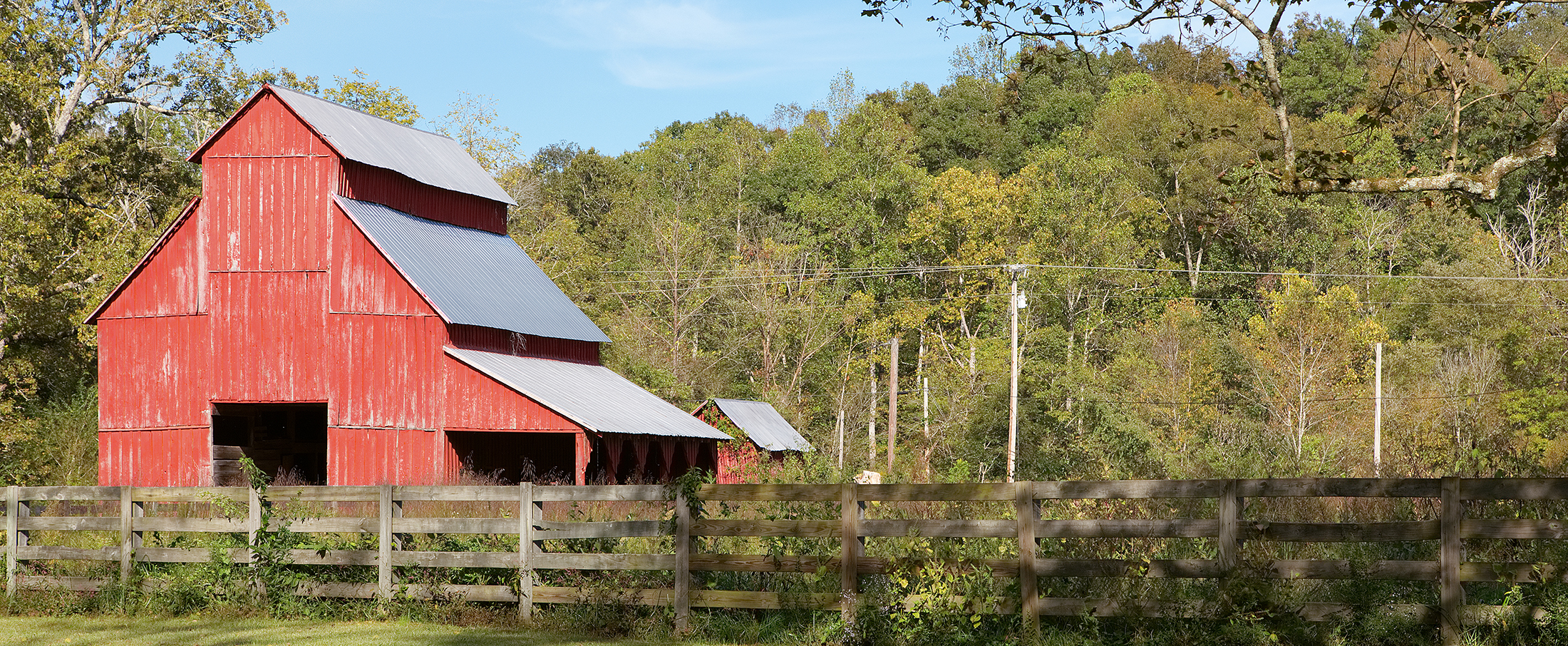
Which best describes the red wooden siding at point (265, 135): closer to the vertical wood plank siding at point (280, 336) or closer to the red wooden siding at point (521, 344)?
the vertical wood plank siding at point (280, 336)

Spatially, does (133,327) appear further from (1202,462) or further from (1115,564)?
(1115,564)

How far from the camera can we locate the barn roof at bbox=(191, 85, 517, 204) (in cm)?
3038

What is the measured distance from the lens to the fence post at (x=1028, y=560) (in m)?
10.5

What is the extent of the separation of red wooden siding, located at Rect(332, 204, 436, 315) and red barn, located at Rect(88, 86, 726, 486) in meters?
0.03

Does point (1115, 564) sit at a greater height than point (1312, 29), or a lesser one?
lesser

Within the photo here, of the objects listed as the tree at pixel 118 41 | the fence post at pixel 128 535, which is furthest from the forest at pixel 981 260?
the fence post at pixel 128 535

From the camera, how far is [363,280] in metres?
29.4

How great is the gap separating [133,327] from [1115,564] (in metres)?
26.3

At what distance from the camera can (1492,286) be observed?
56844mm

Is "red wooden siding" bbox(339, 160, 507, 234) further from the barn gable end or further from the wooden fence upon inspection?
the wooden fence

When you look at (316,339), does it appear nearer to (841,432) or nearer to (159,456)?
(159,456)

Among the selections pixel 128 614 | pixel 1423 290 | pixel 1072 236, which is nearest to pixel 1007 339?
pixel 1072 236

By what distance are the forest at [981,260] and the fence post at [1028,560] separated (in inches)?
955

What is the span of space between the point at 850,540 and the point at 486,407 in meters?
18.7
